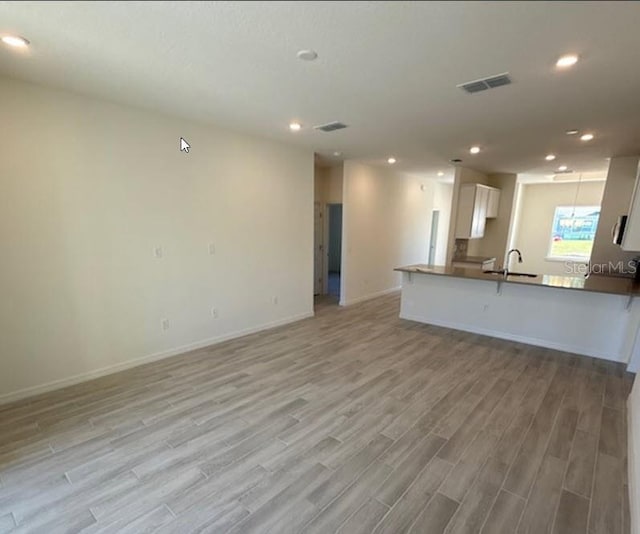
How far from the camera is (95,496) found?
1912mm

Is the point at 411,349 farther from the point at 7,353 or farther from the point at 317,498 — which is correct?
the point at 7,353

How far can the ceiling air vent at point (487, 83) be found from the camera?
7.80ft

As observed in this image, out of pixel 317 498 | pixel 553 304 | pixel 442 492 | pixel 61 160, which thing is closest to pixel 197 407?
pixel 317 498

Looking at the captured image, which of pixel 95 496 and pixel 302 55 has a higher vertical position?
pixel 302 55

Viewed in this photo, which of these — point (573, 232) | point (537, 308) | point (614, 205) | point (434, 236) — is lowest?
point (537, 308)

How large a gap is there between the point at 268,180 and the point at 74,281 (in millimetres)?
2718

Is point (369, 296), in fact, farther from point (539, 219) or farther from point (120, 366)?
point (539, 219)

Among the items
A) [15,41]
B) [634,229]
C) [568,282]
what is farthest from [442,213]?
[15,41]

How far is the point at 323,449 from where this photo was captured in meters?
2.33

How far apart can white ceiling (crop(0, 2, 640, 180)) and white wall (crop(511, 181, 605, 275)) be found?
604cm

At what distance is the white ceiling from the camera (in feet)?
5.57

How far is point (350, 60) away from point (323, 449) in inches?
112

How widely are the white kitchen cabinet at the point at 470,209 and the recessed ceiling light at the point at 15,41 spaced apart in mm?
6612

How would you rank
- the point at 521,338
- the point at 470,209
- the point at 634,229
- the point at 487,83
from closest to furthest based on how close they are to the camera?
the point at 487,83 → the point at 634,229 → the point at 521,338 → the point at 470,209
